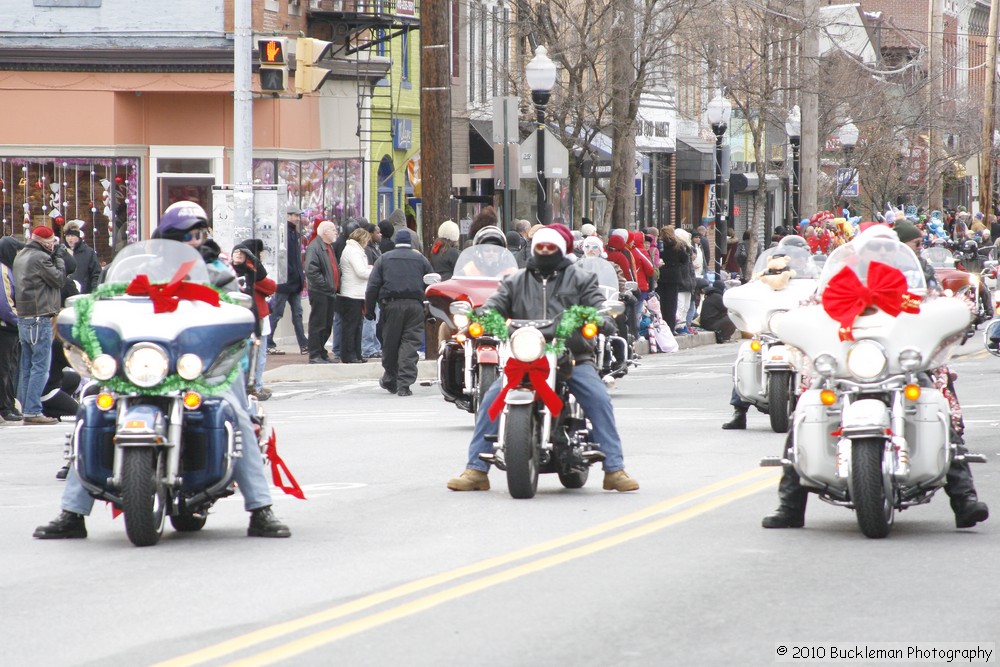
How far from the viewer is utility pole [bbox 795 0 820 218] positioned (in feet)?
130

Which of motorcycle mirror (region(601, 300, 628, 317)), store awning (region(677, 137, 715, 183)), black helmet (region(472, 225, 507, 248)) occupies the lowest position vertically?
motorcycle mirror (region(601, 300, 628, 317))

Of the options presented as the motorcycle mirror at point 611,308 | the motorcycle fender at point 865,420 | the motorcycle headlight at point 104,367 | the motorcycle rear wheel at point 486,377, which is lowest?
the motorcycle rear wheel at point 486,377

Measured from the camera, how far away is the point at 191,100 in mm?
29688

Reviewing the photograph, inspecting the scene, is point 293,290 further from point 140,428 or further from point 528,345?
point 140,428

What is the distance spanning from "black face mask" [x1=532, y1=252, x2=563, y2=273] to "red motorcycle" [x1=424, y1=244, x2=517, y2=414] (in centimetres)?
230

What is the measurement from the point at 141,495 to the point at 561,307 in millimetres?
3317

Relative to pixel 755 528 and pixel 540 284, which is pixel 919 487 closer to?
pixel 755 528

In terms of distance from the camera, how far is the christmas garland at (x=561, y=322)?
37.9 feet

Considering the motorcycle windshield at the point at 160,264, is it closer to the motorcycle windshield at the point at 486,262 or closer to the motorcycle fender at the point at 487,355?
the motorcycle fender at the point at 487,355

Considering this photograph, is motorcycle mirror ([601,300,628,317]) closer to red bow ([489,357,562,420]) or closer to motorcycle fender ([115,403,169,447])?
red bow ([489,357,562,420])

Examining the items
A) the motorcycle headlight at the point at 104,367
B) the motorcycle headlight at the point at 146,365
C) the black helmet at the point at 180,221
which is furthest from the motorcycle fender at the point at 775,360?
Answer: the motorcycle headlight at the point at 104,367

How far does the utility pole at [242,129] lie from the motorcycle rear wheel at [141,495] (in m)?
13.3

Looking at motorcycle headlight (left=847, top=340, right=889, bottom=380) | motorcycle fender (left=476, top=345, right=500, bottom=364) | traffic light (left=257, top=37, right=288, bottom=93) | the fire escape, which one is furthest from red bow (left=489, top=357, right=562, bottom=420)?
the fire escape

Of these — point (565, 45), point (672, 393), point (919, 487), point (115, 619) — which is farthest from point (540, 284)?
point (565, 45)
